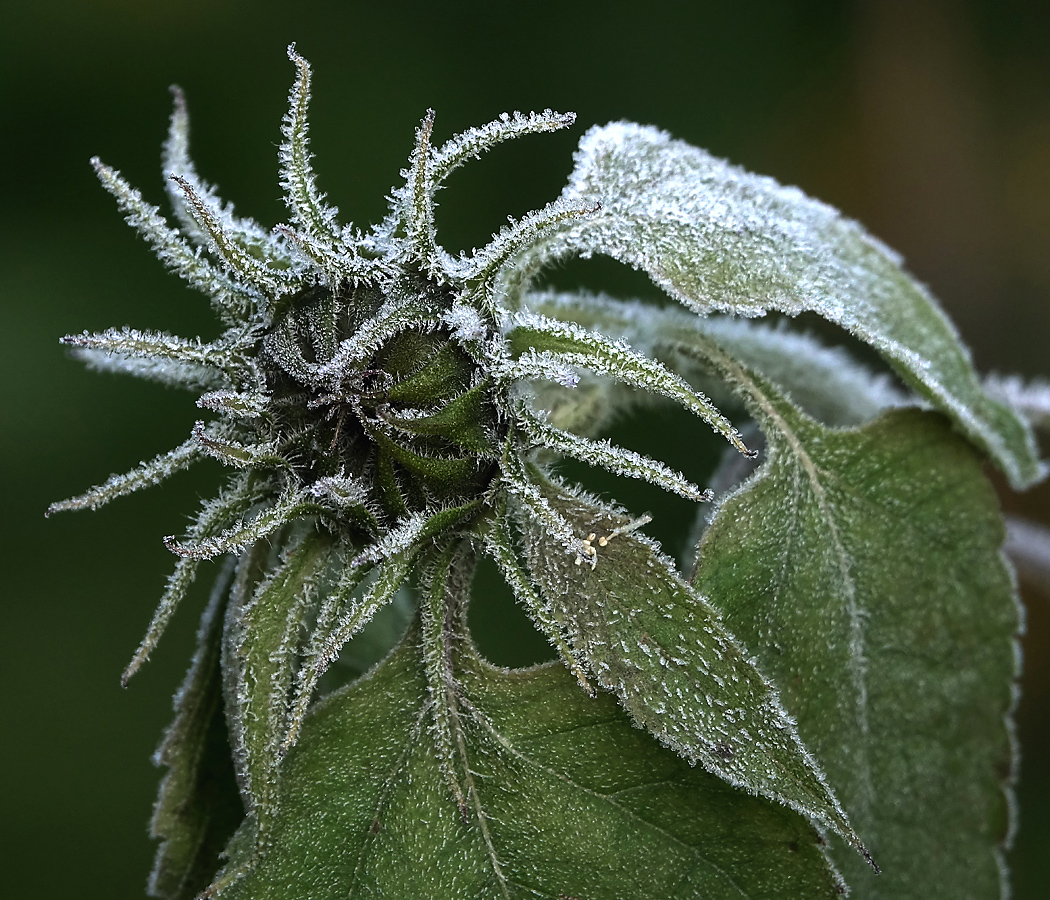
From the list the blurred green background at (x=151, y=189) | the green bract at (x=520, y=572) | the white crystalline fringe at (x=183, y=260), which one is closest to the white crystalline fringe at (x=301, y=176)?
the green bract at (x=520, y=572)

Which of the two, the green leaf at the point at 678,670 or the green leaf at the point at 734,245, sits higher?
the green leaf at the point at 734,245

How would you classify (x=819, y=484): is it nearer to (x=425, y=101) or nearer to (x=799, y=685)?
(x=799, y=685)

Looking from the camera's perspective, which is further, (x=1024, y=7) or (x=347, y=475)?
(x=1024, y=7)

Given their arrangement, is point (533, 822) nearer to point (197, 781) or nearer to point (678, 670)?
point (678, 670)

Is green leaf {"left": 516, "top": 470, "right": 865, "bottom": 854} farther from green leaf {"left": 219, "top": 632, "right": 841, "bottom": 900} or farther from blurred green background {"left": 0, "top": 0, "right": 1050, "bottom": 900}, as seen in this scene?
blurred green background {"left": 0, "top": 0, "right": 1050, "bottom": 900}

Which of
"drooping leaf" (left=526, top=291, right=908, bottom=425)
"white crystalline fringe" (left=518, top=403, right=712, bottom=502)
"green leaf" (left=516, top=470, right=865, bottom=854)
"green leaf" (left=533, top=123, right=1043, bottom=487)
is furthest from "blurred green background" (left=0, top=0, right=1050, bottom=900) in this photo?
"green leaf" (left=516, top=470, right=865, bottom=854)

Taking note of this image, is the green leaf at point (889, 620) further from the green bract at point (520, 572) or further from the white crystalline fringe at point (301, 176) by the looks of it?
the white crystalline fringe at point (301, 176)

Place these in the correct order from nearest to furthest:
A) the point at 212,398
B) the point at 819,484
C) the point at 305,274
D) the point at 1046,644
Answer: the point at 212,398 < the point at 305,274 < the point at 819,484 < the point at 1046,644

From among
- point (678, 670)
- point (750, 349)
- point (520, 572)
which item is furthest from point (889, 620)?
point (520, 572)

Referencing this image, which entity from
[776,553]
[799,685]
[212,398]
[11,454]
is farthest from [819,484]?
[11,454]
